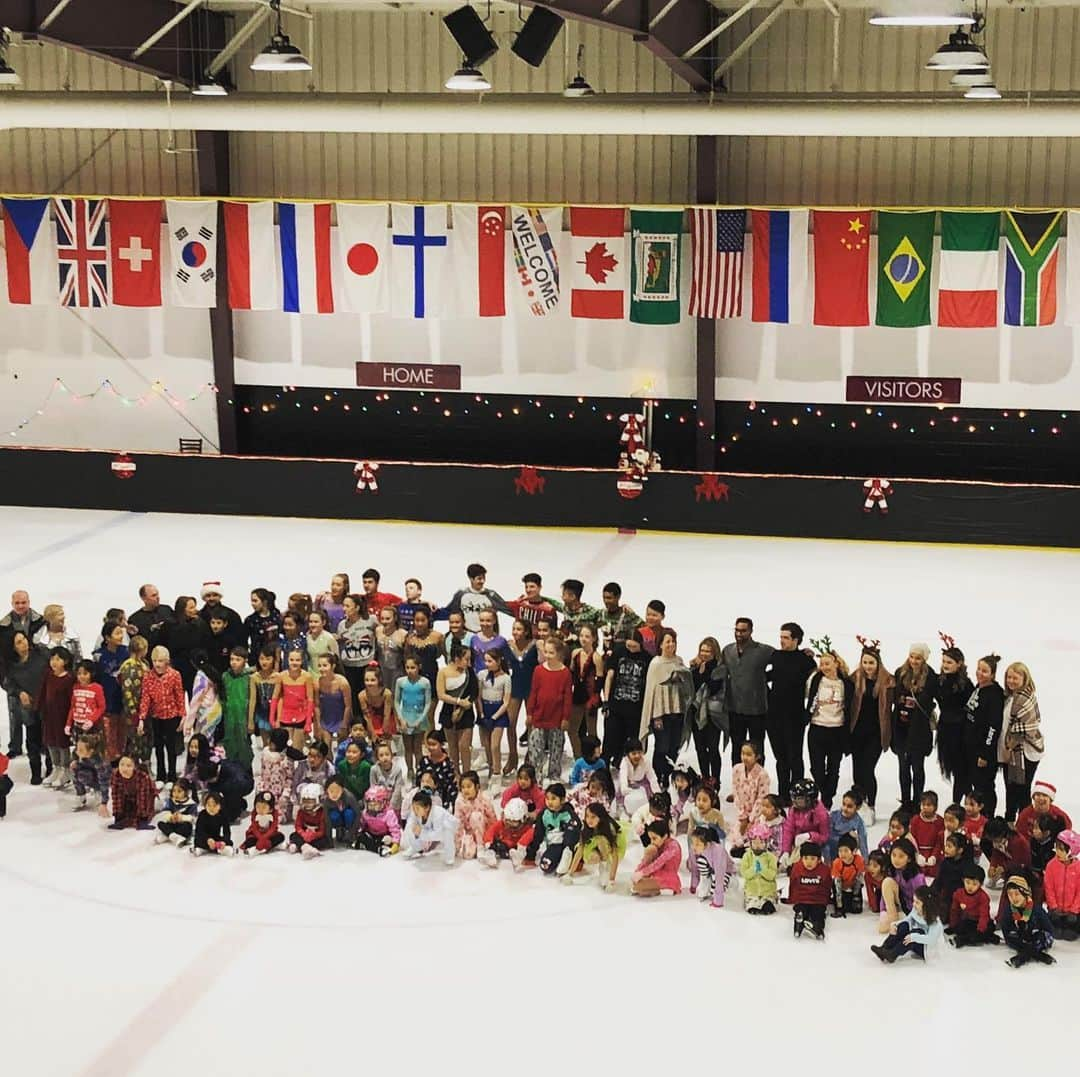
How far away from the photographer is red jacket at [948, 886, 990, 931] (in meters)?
10.5

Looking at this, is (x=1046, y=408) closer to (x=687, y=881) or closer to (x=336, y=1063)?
(x=687, y=881)

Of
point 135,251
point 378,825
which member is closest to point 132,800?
point 378,825

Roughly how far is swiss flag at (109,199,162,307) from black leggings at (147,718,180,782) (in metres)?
12.6

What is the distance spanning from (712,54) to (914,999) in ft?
51.8

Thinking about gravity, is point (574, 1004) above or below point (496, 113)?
below

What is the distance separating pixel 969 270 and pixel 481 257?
269 inches

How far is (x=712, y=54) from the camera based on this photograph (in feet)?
74.0

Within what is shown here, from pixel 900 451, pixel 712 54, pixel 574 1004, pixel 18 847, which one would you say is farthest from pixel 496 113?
pixel 574 1004

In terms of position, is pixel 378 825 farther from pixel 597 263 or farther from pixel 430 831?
pixel 597 263

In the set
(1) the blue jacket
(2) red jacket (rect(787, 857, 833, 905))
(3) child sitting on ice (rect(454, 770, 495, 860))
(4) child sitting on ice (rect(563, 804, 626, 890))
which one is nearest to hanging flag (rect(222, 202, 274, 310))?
(3) child sitting on ice (rect(454, 770, 495, 860))

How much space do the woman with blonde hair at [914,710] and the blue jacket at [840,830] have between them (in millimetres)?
683


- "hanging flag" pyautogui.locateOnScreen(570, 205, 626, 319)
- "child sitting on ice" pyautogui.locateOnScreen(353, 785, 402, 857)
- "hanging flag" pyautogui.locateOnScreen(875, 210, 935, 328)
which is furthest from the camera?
"hanging flag" pyautogui.locateOnScreen(570, 205, 626, 319)

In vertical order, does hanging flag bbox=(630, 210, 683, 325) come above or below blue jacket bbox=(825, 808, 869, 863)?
above

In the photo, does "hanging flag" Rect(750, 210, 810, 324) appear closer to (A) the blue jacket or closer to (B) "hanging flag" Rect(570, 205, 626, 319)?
(B) "hanging flag" Rect(570, 205, 626, 319)
